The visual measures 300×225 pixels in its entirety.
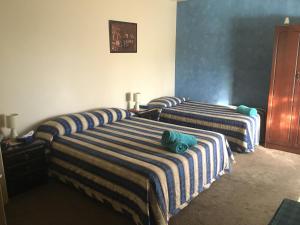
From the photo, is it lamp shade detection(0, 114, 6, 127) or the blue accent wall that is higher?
the blue accent wall

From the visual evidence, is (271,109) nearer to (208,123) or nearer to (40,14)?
(208,123)

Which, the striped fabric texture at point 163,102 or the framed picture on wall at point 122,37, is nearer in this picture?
the framed picture on wall at point 122,37

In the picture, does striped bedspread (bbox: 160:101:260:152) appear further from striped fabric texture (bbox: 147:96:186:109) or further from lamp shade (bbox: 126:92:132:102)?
lamp shade (bbox: 126:92:132:102)

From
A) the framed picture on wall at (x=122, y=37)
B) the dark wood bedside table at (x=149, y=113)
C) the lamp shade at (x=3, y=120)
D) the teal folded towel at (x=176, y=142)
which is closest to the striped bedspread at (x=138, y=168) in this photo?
the teal folded towel at (x=176, y=142)

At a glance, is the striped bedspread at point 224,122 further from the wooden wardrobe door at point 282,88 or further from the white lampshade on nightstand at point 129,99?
the white lampshade on nightstand at point 129,99

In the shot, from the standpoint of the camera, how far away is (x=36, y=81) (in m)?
3.12

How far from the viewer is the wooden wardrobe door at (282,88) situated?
3629mm

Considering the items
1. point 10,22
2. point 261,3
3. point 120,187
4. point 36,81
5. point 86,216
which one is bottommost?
point 86,216

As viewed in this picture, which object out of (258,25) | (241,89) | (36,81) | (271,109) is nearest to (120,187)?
(36,81)

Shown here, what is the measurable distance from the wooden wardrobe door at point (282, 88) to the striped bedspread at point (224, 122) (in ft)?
0.81

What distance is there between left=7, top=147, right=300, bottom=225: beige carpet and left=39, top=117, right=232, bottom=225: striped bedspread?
11 centimetres

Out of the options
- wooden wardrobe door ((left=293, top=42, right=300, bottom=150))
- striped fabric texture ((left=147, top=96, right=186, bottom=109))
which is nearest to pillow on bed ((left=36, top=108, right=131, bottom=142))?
striped fabric texture ((left=147, top=96, right=186, bottom=109))

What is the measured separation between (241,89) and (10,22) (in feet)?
11.6

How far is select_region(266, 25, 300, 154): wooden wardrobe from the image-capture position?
11.9 feet
